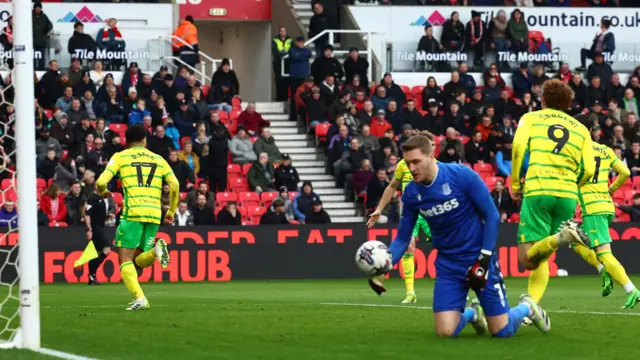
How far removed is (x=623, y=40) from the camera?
34.0m

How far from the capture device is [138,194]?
14.4 meters

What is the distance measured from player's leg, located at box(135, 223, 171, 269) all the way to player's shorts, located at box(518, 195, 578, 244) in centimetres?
463

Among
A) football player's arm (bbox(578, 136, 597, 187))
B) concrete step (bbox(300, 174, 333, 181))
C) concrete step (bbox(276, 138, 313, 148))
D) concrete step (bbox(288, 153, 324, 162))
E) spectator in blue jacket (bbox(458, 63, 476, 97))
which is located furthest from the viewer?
spectator in blue jacket (bbox(458, 63, 476, 97))

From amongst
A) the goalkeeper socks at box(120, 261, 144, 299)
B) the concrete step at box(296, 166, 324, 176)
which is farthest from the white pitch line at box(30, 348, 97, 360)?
the concrete step at box(296, 166, 324, 176)

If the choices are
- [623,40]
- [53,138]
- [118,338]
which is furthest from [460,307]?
[623,40]

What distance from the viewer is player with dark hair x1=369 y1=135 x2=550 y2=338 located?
9656 mm

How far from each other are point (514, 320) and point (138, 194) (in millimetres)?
5835

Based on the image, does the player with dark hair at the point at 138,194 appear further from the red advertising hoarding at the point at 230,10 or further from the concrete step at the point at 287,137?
the red advertising hoarding at the point at 230,10

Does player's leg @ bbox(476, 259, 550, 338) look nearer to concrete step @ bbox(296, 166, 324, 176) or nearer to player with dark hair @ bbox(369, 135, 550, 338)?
player with dark hair @ bbox(369, 135, 550, 338)

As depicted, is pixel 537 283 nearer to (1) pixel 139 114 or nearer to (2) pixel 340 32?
(1) pixel 139 114

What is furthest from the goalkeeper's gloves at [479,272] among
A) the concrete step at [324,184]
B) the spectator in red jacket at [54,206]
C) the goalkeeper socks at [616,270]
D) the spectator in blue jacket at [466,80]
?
the spectator in blue jacket at [466,80]

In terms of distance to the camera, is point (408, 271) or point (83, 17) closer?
point (408, 271)

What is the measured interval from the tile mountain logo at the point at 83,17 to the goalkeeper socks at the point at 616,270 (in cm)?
1915

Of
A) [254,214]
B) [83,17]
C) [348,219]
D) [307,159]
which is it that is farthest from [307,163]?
[83,17]
